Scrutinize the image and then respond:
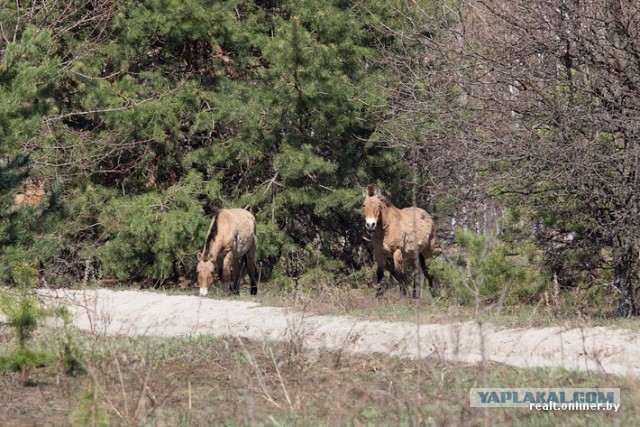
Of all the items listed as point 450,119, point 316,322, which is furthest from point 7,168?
point 450,119

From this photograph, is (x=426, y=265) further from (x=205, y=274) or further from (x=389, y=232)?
(x=205, y=274)

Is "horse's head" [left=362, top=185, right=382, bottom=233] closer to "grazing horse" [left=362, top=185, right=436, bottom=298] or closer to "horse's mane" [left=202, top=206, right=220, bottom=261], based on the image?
"grazing horse" [left=362, top=185, right=436, bottom=298]

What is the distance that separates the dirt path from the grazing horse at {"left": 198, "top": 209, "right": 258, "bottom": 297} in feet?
5.61

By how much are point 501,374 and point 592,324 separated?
256 centimetres

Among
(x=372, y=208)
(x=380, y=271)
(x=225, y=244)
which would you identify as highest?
(x=372, y=208)

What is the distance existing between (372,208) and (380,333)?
20.1ft

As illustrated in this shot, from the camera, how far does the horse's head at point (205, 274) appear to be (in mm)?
20719

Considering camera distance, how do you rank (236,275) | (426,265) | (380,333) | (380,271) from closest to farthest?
(380,333)
(380,271)
(426,265)
(236,275)

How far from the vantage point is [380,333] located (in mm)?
13578

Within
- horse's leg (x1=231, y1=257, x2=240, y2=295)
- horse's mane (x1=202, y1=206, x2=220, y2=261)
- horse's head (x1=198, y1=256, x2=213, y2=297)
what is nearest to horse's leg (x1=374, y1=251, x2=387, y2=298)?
horse's head (x1=198, y1=256, x2=213, y2=297)

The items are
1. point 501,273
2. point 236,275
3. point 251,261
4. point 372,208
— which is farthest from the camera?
point 251,261

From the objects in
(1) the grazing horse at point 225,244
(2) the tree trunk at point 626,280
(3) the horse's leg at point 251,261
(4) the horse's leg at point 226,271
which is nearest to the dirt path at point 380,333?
(1) the grazing horse at point 225,244

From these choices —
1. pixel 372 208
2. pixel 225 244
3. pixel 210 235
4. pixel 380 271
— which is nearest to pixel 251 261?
pixel 225 244

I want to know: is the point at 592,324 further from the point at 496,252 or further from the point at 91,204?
the point at 91,204
